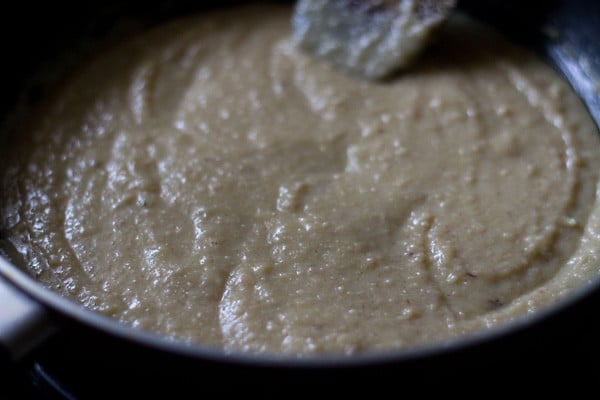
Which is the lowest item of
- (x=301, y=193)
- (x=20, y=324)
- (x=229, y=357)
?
(x=301, y=193)

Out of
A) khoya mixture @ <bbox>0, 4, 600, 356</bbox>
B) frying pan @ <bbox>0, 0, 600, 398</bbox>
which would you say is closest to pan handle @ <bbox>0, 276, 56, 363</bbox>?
frying pan @ <bbox>0, 0, 600, 398</bbox>

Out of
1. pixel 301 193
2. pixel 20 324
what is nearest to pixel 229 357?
pixel 20 324

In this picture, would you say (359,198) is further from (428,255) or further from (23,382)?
(23,382)

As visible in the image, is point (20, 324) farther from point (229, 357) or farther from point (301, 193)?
point (301, 193)

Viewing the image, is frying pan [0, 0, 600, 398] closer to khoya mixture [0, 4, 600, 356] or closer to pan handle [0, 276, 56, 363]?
pan handle [0, 276, 56, 363]

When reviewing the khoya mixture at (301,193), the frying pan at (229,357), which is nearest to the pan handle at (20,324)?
the frying pan at (229,357)

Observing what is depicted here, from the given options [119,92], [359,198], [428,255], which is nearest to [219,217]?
[359,198]
